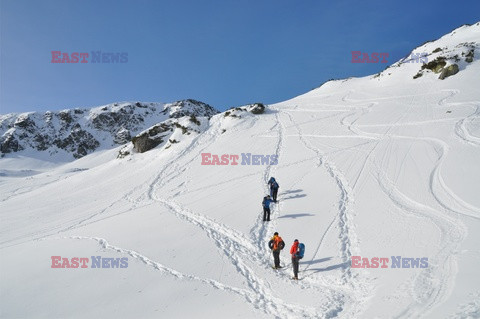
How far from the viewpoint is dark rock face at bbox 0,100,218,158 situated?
96312 millimetres

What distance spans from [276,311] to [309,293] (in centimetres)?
156

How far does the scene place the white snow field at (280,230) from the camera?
9.43 meters

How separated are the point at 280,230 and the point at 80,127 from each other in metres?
113

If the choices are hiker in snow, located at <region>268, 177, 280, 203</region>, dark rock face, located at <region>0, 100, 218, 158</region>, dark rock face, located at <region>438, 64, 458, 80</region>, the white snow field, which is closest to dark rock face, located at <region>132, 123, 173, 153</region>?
the white snow field

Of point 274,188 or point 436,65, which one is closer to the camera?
point 274,188

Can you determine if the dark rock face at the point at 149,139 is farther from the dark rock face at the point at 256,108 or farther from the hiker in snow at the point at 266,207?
the hiker in snow at the point at 266,207

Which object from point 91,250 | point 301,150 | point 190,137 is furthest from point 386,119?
point 91,250

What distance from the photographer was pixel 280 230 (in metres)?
15.1

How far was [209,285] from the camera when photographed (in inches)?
428

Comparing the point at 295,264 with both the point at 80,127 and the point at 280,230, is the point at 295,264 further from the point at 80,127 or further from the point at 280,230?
the point at 80,127

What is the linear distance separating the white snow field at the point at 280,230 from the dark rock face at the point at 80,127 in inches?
2874

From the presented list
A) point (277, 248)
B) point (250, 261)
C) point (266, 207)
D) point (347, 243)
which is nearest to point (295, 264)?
point (277, 248)

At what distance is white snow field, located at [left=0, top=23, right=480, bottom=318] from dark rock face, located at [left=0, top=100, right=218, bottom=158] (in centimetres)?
7300

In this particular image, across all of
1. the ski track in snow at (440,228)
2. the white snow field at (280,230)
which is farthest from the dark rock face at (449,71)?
the ski track in snow at (440,228)
